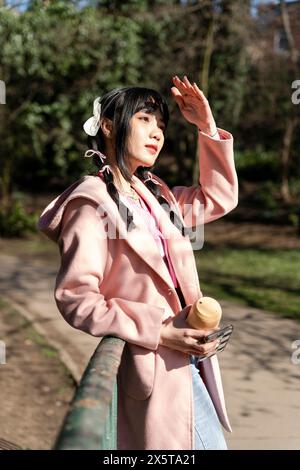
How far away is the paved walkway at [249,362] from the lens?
4.79 m

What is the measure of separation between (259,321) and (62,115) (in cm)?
922

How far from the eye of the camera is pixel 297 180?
1962 cm

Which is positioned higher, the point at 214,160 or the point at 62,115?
the point at 214,160

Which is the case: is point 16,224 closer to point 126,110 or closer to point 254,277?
point 254,277

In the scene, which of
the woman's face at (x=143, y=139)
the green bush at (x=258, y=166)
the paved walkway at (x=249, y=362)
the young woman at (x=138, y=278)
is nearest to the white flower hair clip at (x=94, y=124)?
the young woman at (x=138, y=278)

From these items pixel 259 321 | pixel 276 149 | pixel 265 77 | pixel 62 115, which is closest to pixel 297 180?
pixel 276 149

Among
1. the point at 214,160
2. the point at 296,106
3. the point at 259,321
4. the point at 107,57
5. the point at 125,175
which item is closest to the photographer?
the point at 125,175

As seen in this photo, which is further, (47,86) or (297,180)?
(297,180)

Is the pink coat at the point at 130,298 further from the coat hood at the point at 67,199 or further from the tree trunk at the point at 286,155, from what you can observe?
the tree trunk at the point at 286,155

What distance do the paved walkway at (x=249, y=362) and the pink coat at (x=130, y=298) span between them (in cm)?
251

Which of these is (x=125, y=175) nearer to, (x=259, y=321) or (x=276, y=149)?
(x=259, y=321)

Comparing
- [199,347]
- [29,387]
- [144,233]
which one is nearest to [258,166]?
[29,387]

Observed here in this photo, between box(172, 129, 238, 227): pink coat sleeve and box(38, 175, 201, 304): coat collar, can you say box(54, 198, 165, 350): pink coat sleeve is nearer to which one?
box(38, 175, 201, 304): coat collar

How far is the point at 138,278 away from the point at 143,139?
0.43 m
